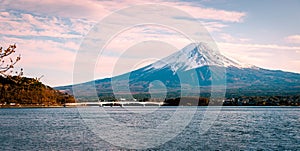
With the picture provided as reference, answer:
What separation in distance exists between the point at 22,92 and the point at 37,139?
78209mm

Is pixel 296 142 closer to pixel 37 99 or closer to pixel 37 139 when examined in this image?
pixel 37 139

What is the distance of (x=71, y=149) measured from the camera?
2327 cm

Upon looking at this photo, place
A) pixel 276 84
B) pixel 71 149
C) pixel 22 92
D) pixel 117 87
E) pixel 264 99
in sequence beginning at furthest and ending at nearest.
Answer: pixel 276 84, pixel 117 87, pixel 264 99, pixel 22 92, pixel 71 149

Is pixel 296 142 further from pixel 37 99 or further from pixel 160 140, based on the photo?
pixel 37 99

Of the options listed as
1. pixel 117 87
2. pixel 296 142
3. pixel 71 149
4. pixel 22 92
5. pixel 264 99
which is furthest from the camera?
pixel 117 87

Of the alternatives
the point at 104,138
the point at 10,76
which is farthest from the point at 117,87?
the point at 10,76

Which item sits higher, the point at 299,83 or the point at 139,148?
the point at 299,83

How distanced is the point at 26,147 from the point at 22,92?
270ft

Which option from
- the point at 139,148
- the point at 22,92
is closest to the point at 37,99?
the point at 22,92

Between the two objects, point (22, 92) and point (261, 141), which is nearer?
point (261, 141)

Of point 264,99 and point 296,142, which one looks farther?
point 264,99

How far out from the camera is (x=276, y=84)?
18738 cm

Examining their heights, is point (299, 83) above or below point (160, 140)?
above

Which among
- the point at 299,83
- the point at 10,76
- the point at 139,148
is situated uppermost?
the point at 299,83
